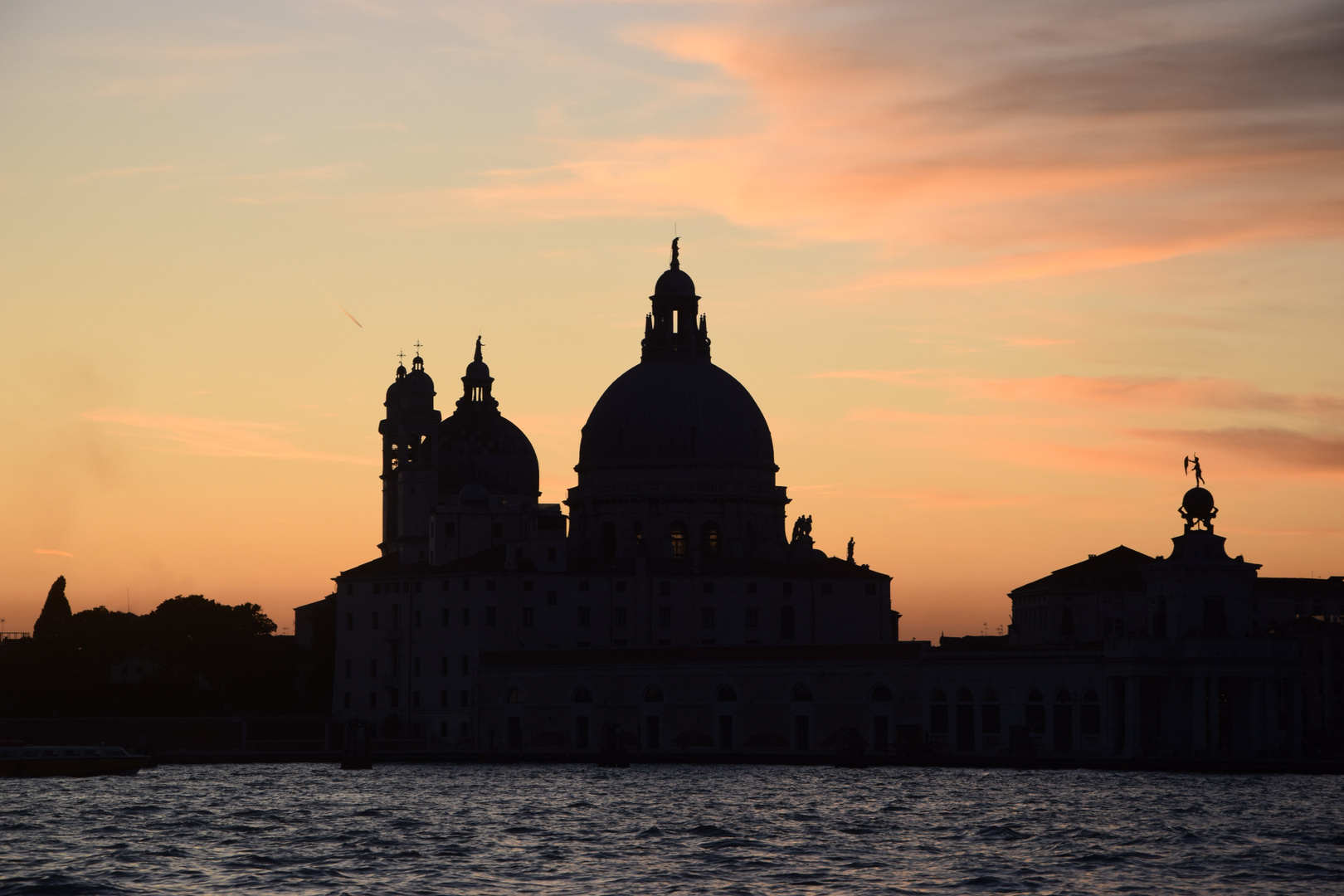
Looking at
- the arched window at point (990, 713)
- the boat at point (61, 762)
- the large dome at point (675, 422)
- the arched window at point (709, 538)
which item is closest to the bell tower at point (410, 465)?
the large dome at point (675, 422)

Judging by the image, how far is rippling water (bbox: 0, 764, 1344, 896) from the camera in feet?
187

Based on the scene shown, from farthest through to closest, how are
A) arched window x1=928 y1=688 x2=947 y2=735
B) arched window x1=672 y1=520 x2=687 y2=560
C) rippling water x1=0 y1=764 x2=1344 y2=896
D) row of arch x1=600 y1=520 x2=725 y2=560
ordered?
arched window x1=672 y1=520 x2=687 y2=560 < row of arch x1=600 y1=520 x2=725 y2=560 < arched window x1=928 y1=688 x2=947 y2=735 < rippling water x1=0 y1=764 x2=1344 y2=896

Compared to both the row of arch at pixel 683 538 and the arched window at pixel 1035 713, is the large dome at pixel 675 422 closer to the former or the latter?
the row of arch at pixel 683 538

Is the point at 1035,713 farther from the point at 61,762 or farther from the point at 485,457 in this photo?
the point at 485,457

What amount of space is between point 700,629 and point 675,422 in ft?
46.2

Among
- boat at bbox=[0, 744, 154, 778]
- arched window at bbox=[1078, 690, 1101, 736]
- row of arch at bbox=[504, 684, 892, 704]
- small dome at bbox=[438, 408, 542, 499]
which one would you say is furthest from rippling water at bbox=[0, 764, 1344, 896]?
small dome at bbox=[438, 408, 542, 499]

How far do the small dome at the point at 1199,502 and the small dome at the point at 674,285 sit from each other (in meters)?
42.3

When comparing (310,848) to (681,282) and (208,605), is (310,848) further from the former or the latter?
(681,282)

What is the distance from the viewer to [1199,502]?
4122 inches

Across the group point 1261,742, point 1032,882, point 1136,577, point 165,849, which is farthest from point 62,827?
point 1136,577

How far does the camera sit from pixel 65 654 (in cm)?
12688

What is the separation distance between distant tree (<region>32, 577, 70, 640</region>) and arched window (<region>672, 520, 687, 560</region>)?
34223mm

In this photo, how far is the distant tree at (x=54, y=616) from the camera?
13425 centimetres

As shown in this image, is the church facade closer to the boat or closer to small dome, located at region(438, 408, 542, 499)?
small dome, located at region(438, 408, 542, 499)
